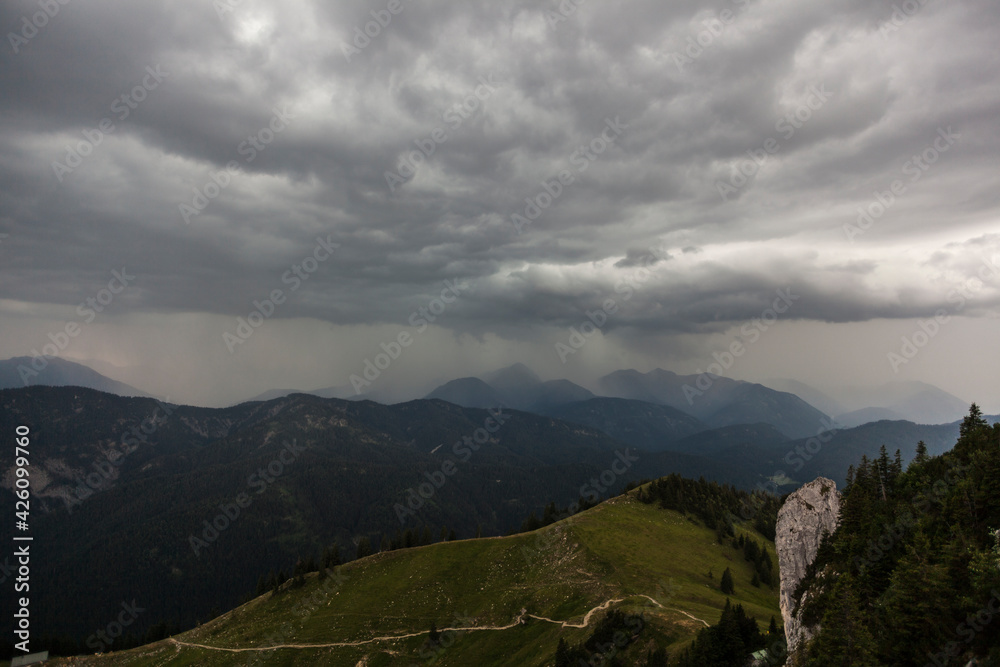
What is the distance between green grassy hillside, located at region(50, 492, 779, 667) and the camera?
78.7 metres

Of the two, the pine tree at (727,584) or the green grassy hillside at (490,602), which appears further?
the pine tree at (727,584)

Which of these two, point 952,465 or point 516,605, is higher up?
point 952,465

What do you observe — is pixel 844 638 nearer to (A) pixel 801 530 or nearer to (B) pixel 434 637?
(A) pixel 801 530

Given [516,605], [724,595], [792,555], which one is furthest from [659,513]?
[792,555]

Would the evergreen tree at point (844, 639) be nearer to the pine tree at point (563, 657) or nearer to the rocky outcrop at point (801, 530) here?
the rocky outcrop at point (801, 530)

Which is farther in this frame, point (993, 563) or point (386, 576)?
point (386, 576)

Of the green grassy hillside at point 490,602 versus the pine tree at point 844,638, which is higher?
the pine tree at point 844,638

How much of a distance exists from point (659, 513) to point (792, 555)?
91.7 m

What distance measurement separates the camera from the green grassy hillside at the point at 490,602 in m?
78.7

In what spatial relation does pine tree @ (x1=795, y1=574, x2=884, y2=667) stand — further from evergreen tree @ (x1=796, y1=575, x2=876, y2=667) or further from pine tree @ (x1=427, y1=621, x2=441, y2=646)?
pine tree @ (x1=427, y1=621, x2=441, y2=646)

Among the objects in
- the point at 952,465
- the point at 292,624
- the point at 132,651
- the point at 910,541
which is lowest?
the point at 132,651

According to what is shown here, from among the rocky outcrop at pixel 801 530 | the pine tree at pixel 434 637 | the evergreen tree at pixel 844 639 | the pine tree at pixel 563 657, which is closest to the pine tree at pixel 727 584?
the pine tree at pixel 563 657

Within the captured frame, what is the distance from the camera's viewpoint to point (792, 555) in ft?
178

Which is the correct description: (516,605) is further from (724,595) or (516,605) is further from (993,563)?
(993,563)
